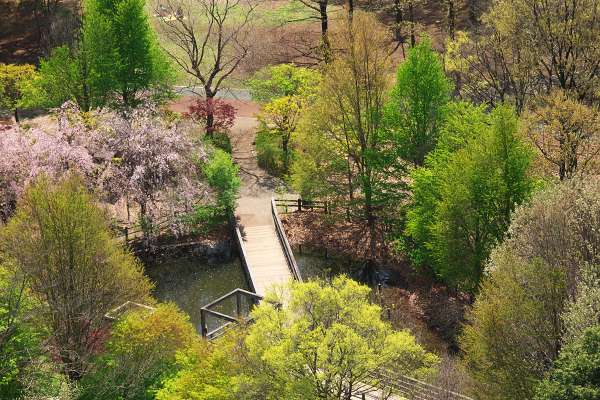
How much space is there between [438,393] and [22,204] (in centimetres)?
1913

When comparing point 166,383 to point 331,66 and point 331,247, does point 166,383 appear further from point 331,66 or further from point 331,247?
point 331,66

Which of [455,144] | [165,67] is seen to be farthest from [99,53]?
[455,144]

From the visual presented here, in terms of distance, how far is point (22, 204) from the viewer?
3262cm

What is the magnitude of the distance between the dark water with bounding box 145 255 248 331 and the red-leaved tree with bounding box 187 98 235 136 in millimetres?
12190

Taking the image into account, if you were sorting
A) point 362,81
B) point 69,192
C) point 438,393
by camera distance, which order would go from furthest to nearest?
point 362,81 < point 69,192 < point 438,393

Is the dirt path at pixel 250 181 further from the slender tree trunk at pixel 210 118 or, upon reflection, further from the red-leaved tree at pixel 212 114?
the slender tree trunk at pixel 210 118

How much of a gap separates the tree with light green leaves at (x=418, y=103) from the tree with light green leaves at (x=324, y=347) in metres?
17.7

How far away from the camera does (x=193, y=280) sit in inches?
1629

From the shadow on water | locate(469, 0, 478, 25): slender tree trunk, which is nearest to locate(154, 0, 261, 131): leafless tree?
locate(469, 0, 478, 25): slender tree trunk

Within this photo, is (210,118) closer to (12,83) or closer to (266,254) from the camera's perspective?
(266,254)

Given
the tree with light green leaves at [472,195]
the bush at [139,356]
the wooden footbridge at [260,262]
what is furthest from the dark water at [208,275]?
the bush at [139,356]

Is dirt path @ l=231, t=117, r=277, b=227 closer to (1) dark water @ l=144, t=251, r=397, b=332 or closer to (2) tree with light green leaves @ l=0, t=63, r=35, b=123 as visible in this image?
(1) dark water @ l=144, t=251, r=397, b=332

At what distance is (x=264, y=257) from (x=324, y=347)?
18.8 meters

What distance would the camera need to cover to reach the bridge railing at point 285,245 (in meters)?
38.6
